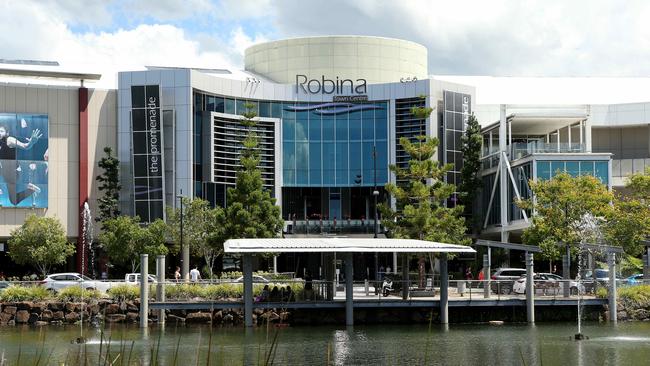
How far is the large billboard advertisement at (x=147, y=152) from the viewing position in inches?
2785

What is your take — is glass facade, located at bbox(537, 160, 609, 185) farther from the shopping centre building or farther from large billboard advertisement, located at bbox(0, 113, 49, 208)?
large billboard advertisement, located at bbox(0, 113, 49, 208)

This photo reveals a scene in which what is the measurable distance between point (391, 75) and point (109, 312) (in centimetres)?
4332

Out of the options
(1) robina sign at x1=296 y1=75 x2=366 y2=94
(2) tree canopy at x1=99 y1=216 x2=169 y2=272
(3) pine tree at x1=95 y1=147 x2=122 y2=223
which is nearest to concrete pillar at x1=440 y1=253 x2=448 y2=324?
(2) tree canopy at x1=99 y1=216 x2=169 y2=272

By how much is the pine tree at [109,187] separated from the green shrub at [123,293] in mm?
25382

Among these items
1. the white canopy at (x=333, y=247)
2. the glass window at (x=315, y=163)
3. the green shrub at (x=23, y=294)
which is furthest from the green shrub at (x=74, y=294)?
the glass window at (x=315, y=163)

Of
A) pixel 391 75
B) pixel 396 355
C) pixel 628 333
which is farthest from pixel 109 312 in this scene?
pixel 391 75

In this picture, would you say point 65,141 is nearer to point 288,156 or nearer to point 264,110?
point 264,110

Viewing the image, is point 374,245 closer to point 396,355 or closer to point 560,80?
point 396,355

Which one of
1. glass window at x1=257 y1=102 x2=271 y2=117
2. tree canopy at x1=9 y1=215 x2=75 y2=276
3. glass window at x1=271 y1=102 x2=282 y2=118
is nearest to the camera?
tree canopy at x1=9 y1=215 x2=75 y2=276

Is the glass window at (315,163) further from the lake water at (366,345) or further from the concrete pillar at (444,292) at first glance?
the lake water at (366,345)

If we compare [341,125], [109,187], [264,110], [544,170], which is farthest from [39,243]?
[544,170]

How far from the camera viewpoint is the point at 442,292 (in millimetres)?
42094

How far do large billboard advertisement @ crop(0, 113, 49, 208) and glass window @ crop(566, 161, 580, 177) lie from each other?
115ft

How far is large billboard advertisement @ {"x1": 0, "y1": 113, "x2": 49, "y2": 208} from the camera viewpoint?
69.7m
